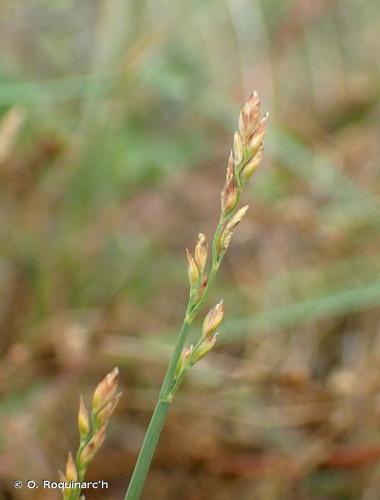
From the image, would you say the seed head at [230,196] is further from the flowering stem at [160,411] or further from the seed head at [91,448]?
the seed head at [91,448]

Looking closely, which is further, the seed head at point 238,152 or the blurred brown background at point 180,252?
the blurred brown background at point 180,252

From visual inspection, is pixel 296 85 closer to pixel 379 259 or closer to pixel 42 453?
pixel 379 259

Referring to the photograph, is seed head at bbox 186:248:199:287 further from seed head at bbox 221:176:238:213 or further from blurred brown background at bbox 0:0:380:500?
blurred brown background at bbox 0:0:380:500

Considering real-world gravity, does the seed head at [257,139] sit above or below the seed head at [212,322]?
above

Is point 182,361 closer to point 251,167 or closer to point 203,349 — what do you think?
point 203,349

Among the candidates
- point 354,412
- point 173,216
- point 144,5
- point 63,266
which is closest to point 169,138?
point 173,216

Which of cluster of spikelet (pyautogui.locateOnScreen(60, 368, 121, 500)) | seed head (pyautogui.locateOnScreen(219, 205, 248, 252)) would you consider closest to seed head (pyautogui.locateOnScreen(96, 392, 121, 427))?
cluster of spikelet (pyautogui.locateOnScreen(60, 368, 121, 500))

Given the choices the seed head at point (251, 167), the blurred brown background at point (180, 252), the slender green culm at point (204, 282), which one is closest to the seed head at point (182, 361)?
the slender green culm at point (204, 282)
